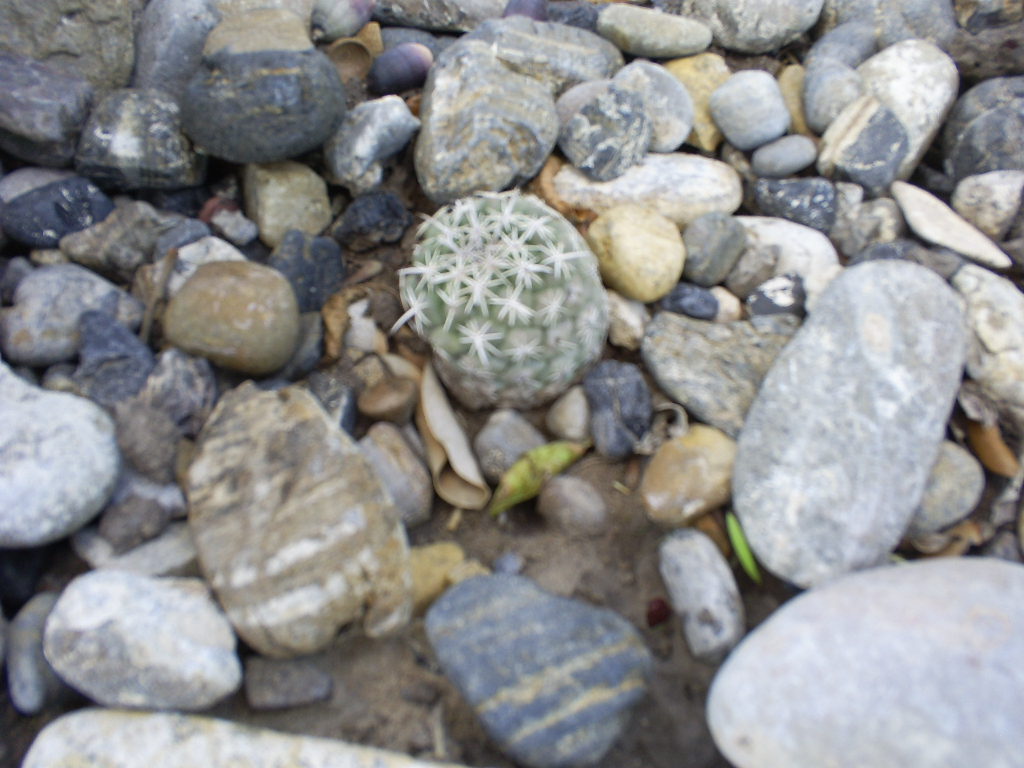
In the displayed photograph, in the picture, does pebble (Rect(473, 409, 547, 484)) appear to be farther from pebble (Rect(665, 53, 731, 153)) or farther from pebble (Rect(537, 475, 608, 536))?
pebble (Rect(665, 53, 731, 153))

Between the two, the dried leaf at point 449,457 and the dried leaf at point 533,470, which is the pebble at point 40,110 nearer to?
the dried leaf at point 449,457

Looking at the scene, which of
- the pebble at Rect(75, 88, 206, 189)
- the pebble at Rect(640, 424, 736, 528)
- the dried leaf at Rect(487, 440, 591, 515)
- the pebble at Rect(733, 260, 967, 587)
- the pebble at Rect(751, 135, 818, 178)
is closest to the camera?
the pebble at Rect(733, 260, 967, 587)

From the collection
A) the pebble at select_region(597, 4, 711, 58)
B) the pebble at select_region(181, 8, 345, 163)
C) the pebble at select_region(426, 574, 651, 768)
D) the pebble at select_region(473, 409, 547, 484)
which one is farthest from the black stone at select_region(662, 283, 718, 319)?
the pebble at select_region(181, 8, 345, 163)

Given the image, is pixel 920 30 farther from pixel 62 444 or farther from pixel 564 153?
pixel 62 444

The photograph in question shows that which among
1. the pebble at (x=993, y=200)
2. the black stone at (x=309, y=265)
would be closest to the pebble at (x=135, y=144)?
the black stone at (x=309, y=265)

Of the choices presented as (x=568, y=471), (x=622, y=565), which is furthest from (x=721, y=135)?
(x=622, y=565)

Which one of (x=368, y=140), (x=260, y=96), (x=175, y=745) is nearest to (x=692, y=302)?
(x=368, y=140)

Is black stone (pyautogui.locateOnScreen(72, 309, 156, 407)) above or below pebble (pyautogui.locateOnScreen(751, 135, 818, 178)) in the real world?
below
